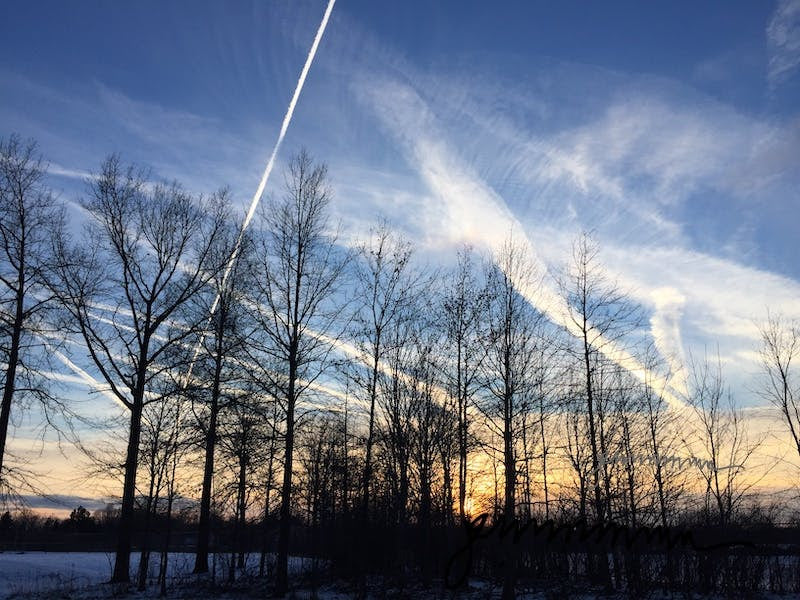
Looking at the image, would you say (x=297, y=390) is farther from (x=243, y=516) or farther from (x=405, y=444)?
(x=243, y=516)

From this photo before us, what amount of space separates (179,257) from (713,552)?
21264mm

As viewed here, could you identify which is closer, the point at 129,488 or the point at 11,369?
the point at 11,369

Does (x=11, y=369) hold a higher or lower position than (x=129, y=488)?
higher

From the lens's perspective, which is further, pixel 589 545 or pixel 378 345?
pixel 378 345

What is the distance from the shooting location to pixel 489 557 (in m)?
22.0

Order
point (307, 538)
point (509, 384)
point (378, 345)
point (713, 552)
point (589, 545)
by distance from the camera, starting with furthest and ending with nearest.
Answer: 1. point (307, 538)
2. point (378, 345)
3. point (589, 545)
4. point (713, 552)
5. point (509, 384)

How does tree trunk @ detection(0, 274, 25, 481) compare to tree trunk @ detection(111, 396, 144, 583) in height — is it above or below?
above

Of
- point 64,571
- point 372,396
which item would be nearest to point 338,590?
point 372,396

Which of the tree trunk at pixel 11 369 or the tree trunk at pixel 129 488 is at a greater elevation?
the tree trunk at pixel 11 369

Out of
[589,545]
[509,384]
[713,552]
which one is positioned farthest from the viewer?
[589,545]

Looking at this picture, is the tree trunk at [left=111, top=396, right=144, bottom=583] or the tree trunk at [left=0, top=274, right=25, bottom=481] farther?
the tree trunk at [left=111, top=396, right=144, bottom=583]

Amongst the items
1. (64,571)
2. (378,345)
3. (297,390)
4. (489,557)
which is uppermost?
(378,345)

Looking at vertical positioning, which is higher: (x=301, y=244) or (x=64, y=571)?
(x=301, y=244)

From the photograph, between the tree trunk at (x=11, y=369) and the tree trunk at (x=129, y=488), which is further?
the tree trunk at (x=129, y=488)
